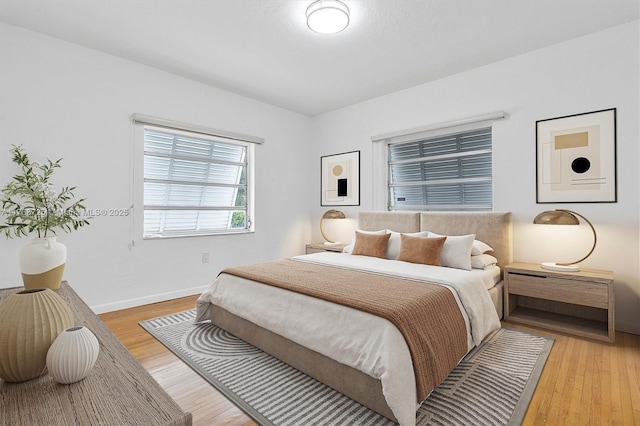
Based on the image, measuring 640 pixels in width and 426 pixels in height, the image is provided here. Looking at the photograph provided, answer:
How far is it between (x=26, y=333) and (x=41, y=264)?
3.53 feet

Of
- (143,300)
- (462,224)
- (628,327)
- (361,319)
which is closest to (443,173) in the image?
(462,224)

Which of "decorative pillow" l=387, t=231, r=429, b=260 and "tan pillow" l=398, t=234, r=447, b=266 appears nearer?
"tan pillow" l=398, t=234, r=447, b=266

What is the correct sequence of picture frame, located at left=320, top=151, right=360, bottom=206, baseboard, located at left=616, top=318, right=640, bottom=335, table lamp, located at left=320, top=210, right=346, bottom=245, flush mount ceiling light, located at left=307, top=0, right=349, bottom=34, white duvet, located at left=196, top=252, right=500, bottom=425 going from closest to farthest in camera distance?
white duvet, located at left=196, top=252, right=500, bottom=425
flush mount ceiling light, located at left=307, top=0, right=349, bottom=34
baseboard, located at left=616, top=318, right=640, bottom=335
table lamp, located at left=320, top=210, right=346, bottom=245
picture frame, located at left=320, top=151, right=360, bottom=206

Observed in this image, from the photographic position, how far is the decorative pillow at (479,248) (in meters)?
3.10

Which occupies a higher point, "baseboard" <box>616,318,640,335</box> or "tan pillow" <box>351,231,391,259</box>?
"tan pillow" <box>351,231,391,259</box>

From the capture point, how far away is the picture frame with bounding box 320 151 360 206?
15.8ft

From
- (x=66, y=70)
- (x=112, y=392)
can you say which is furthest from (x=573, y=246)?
(x=66, y=70)

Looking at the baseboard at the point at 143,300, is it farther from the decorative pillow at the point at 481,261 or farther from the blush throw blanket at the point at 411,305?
the decorative pillow at the point at 481,261

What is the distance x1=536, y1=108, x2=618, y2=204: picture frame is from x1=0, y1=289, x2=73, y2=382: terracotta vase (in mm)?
3793

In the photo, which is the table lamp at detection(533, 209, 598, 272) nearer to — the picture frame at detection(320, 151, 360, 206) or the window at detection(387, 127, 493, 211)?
the window at detection(387, 127, 493, 211)

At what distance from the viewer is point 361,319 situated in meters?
1.79

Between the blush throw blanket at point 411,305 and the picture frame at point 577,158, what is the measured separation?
1865mm

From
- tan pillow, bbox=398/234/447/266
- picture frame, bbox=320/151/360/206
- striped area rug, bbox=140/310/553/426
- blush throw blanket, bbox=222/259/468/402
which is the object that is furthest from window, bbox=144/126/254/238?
tan pillow, bbox=398/234/447/266

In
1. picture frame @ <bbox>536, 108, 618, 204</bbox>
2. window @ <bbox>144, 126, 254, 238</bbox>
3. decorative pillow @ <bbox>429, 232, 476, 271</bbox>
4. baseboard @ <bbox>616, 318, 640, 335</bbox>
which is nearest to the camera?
baseboard @ <bbox>616, 318, 640, 335</bbox>
